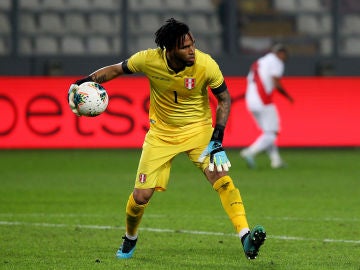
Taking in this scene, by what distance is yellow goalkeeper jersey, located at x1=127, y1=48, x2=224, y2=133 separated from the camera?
363 inches

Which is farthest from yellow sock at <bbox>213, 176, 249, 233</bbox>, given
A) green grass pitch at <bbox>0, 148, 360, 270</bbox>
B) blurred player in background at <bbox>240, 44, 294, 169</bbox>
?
blurred player in background at <bbox>240, 44, 294, 169</bbox>

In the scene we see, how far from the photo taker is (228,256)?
9.61m

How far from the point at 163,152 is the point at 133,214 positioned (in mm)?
583

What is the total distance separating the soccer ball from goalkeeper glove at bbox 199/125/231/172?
0.93 m

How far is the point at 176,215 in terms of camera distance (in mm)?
12875

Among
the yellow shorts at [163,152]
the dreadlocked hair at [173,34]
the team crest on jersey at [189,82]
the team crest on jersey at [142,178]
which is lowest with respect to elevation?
the team crest on jersey at [142,178]

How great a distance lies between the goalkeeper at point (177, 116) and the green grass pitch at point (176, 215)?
1.79 ft

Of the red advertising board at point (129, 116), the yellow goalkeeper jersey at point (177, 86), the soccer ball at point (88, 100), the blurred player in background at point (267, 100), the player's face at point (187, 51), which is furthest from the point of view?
the red advertising board at point (129, 116)

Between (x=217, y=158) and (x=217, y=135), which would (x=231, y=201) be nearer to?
(x=217, y=158)

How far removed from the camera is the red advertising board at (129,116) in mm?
20875

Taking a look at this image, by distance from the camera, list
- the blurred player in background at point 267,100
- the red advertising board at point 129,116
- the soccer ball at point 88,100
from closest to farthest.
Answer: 1. the soccer ball at point 88,100
2. the blurred player in background at point 267,100
3. the red advertising board at point 129,116

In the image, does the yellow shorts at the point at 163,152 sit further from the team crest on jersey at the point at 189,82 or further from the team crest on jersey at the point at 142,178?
the team crest on jersey at the point at 189,82

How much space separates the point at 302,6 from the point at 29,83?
7.25m

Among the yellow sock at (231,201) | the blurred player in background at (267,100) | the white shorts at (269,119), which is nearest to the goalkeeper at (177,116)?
the yellow sock at (231,201)
